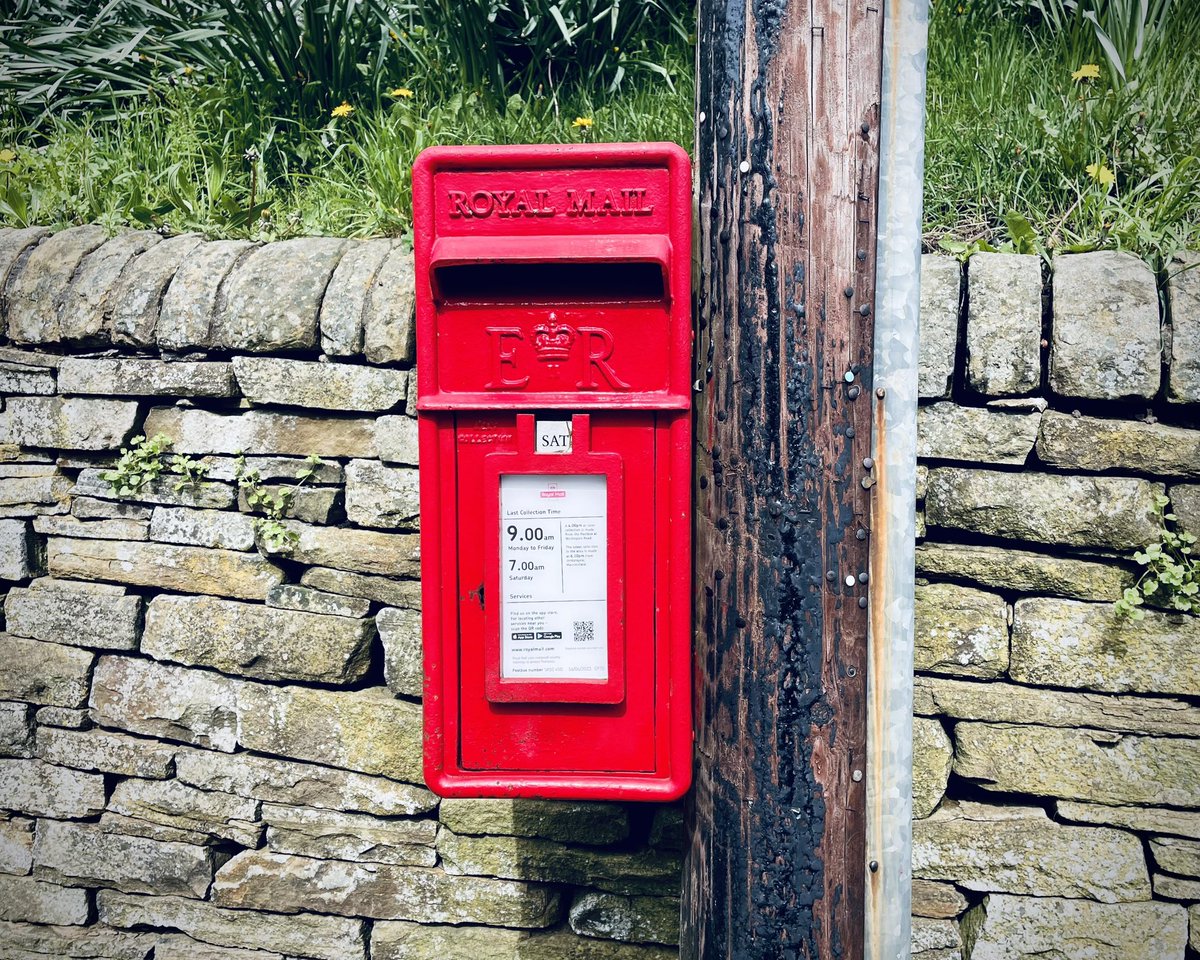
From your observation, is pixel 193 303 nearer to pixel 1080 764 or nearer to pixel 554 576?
pixel 554 576

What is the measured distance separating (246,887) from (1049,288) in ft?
9.50

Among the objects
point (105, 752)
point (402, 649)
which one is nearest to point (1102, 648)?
point (402, 649)

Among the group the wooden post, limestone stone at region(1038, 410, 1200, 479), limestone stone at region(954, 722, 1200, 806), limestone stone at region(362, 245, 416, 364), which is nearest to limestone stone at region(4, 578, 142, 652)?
limestone stone at region(362, 245, 416, 364)

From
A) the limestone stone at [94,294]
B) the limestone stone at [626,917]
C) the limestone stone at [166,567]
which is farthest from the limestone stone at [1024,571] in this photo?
the limestone stone at [94,294]

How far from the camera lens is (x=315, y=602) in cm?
275

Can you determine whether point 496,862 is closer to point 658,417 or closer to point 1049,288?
point 658,417

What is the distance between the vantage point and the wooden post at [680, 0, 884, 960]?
1584mm

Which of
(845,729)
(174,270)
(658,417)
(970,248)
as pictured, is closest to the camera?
(845,729)

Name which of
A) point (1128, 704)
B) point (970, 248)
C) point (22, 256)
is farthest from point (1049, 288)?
point (22, 256)

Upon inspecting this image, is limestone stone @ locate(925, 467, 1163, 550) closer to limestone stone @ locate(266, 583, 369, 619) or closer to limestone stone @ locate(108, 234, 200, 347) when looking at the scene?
limestone stone @ locate(266, 583, 369, 619)

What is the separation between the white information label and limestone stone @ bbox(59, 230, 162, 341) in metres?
1.75

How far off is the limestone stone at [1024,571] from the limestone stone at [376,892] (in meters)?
1.48

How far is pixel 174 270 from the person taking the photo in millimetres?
2885

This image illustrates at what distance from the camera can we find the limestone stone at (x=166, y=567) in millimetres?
2805
